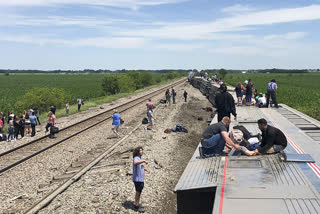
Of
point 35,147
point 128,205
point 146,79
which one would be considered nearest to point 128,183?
point 128,205

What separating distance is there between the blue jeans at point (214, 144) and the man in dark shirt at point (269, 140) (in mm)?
900

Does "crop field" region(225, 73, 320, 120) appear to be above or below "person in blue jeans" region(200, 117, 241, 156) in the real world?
below

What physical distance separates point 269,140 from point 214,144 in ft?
4.44

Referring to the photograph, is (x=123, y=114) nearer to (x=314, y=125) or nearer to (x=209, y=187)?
(x=314, y=125)

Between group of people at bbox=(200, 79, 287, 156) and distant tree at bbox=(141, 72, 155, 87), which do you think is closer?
group of people at bbox=(200, 79, 287, 156)

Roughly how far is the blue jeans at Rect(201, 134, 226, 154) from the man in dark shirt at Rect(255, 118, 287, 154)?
0.90 m

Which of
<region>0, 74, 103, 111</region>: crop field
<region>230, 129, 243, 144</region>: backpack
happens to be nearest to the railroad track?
<region>230, 129, 243, 144</region>: backpack

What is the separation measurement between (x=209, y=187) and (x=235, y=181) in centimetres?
60

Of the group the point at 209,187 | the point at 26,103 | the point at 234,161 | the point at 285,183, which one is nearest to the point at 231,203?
the point at 209,187

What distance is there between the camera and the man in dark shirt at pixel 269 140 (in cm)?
824

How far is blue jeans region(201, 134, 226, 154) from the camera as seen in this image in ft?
28.7

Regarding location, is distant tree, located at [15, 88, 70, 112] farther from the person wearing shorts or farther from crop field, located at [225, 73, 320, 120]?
crop field, located at [225, 73, 320, 120]

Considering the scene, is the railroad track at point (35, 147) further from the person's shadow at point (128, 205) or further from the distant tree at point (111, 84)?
the distant tree at point (111, 84)

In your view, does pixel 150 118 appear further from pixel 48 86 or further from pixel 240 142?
pixel 48 86
